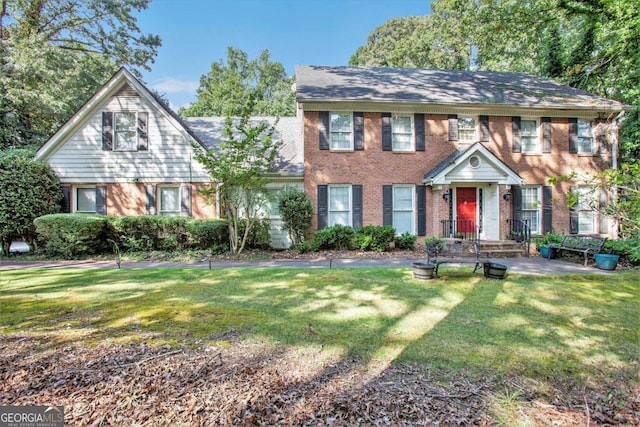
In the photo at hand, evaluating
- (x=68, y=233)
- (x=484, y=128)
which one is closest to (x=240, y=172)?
(x=68, y=233)

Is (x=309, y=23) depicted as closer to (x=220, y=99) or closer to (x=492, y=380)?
(x=492, y=380)

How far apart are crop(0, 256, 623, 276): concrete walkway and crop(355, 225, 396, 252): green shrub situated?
146 cm

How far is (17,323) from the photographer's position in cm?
411

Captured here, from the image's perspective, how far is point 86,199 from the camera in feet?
40.7

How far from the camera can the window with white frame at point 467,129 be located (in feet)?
42.6

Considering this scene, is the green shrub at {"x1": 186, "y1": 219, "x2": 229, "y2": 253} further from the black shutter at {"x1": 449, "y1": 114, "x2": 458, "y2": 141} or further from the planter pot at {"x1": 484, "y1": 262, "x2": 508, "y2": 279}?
the black shutter at {"x1": 449, "y1": 114, "x2": 458, "y2": 141}

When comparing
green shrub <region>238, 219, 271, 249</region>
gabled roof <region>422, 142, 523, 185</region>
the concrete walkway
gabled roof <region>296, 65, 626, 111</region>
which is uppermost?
gabled roof <region>296, 65, 626, 111</region>

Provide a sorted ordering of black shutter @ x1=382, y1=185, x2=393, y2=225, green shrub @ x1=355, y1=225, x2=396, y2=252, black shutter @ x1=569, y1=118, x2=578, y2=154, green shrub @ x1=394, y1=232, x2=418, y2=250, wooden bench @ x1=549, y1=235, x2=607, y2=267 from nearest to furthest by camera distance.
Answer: wooden bench @ x1=549, y1=235, x2=607, y2=267
green shrub @ x1=355, y1=225, x2=396, y2=252
green shrub @ x1=394, y1=232, x2=418, y2=250
black shutter @ x1=382, y1=185, x2=393, y2=225
black shutter @ x1=569, y1=118, x2=578, y2=154

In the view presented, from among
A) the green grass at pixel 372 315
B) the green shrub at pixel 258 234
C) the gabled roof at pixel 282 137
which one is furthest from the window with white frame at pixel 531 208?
the green shrub at pixel 258 234

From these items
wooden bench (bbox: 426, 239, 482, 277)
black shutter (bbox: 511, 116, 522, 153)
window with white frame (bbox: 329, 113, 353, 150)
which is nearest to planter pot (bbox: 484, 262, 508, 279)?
wooden bench (bbox: 426, 239, 482, 277)

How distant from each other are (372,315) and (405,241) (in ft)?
24.9

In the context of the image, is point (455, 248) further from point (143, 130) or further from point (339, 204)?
point (143, 130)

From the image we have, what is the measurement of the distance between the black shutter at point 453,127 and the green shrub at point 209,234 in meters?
10.1

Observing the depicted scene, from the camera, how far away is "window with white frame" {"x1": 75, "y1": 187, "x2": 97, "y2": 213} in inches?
486
